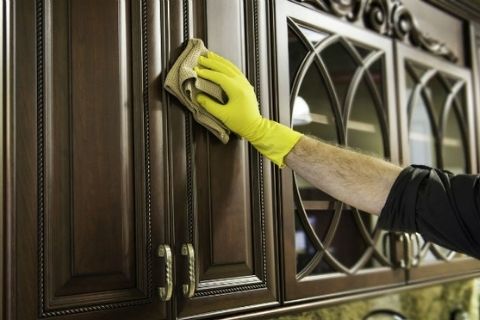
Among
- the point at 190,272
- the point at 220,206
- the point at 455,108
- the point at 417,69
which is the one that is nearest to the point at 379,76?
the point at 417,69

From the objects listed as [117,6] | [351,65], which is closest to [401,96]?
[351,65]

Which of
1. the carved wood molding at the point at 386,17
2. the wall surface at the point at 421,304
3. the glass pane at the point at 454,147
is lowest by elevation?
the wall surface at the point at 421,304

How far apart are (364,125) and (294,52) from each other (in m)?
0.38

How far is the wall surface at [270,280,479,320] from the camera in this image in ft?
7.14

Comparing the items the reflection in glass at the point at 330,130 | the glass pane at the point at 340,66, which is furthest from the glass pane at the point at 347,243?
the glass pane at the point at 340,66

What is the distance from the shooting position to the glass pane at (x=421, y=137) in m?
2.10

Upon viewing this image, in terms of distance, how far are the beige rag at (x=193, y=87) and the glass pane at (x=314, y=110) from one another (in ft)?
1.02

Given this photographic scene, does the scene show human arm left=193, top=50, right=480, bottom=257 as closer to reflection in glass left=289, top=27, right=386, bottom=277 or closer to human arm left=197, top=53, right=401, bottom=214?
human arm left=197, top=53, right=401, bottom=214

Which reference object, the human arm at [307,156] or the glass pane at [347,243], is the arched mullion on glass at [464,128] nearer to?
the glass pane at [347,243]

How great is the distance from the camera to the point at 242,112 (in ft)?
4.52

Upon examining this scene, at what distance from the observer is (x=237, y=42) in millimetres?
1485

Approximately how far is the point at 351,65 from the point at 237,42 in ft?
1.62

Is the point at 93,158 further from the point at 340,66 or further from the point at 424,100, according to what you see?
the point at 424,100

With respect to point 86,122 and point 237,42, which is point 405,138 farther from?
point 86,122
